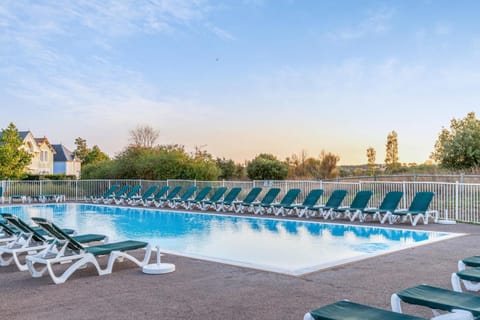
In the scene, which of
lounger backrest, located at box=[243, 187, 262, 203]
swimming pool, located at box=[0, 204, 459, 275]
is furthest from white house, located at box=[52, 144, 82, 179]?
lounger backrest, located at box=[243, 187, 262, 203]

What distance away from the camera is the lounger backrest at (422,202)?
38.9 ft

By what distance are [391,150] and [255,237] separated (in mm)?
30090

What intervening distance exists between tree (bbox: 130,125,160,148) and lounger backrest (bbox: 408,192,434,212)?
22211 mm

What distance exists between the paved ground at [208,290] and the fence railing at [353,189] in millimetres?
5816

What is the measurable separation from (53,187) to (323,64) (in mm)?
14510

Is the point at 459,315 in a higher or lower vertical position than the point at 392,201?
Result: lower

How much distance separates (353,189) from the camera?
1485 cm

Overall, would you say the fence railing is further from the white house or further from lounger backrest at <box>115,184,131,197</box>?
the white house

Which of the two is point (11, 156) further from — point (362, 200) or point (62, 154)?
point (62, 154)

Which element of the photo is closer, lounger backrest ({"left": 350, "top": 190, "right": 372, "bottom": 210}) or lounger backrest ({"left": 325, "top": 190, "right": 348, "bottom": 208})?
lounger backrest ({"left": 350, "top": 190, "right": 372, "bottom": 210})

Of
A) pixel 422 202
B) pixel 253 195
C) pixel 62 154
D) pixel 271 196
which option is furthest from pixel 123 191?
pixel 62 154

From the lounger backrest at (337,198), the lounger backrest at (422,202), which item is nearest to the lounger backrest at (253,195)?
the lounger backrest at (337,198)

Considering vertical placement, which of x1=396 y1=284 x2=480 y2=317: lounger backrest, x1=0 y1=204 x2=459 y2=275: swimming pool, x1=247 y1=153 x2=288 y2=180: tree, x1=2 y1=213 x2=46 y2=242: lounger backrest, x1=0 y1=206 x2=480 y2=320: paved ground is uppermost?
x1=247 y1=153 x2=288 y2=180: tree

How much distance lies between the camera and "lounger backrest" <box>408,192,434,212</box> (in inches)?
467
